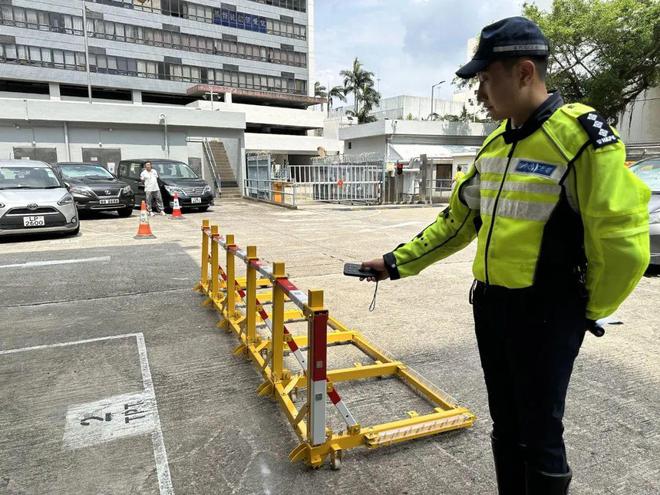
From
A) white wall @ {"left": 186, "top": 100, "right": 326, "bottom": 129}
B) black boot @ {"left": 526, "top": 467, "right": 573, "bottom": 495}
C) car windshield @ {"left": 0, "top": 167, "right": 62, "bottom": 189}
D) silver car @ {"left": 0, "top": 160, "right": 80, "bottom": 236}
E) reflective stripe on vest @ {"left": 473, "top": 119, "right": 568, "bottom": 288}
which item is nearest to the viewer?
reflective stripe on vest @ {"left": 473, "top": 119, "right": 568, "bottom": 288}

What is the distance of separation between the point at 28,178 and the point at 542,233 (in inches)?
477

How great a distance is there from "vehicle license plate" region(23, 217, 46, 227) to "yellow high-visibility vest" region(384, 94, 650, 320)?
10497mm

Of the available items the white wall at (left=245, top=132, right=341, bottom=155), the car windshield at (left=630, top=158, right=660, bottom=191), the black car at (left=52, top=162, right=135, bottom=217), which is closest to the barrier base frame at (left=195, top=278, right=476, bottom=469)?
the car windshield at (left=630, top=158, right=660, bottom=191)

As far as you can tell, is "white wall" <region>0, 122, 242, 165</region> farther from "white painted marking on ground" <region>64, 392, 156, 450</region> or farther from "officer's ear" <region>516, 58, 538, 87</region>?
"officer's ear" <region>516, 58, 538, 87</region>

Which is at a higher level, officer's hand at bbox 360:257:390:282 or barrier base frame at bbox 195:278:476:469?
officer's hand at bbox 360:257:390:282

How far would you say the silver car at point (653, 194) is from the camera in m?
6.83

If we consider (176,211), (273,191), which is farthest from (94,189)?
(273,191)

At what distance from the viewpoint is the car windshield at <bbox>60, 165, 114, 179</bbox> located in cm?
1445

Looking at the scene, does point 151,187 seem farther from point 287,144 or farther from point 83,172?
point 287,144

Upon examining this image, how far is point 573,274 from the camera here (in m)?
1.68

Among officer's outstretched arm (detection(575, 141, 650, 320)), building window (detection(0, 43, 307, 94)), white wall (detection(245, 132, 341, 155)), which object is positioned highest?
building window (detection(0, 43, 307, 94))

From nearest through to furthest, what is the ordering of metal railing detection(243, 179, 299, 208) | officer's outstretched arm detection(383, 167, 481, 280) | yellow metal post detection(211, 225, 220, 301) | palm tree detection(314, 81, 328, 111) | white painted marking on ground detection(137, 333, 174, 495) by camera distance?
officer's outstretched arm detection(383, 167, 481, 280)
white painted marking on ground detection(137, 333, 174, 495)
yellow metal post detection(211, 225, 220, 301)
metal railing detection(243, 179, 299, 208)
palm tree detection(314, 81, 328, 111)

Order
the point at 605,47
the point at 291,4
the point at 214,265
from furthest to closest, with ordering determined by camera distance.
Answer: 1. the point at 291,4
2. the point at 605,47
3. the point at 214,265

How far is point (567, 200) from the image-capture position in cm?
163
